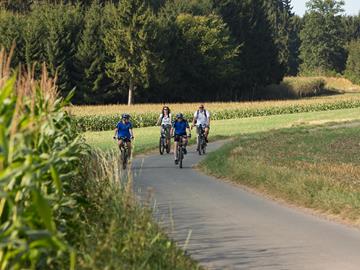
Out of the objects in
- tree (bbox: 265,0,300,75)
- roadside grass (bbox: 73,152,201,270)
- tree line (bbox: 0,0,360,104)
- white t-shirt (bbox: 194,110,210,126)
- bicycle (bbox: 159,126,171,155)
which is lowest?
bicycle (bbox: 159,126,171,155)

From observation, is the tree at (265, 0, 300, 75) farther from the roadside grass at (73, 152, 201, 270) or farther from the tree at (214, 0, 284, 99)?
the roadside grass at (73, 152, 201, 270)

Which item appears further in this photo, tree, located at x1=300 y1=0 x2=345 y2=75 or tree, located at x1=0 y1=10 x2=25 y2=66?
tree, located at x1=300 y1=0 x2=345 y2=75

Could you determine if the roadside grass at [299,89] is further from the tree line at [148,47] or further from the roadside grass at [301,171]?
the roadside grass at [301,171]

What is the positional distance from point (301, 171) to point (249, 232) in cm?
586

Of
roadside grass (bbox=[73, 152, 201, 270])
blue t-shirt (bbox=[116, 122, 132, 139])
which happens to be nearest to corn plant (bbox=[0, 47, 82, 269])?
roadside grass (bbox=[73, 152, 201, 270])

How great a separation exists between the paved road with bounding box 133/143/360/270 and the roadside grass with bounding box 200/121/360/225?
0.53 m

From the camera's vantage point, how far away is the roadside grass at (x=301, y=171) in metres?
12.0

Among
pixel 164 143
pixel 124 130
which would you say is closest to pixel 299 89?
pixel 164 143

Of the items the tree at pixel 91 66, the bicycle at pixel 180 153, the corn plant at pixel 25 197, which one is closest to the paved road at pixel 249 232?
the corn plant at pixel 25 197

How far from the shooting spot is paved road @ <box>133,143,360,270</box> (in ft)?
26.5

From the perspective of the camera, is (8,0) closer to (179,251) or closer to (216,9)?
(216,9)

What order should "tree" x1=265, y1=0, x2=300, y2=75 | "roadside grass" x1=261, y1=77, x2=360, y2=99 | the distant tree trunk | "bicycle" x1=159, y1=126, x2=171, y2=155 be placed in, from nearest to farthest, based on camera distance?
"bicycle" x1=159, y1=126, x2=171, y2=155 < the distant tree trunk < "roadside grass" x1=261, y1=77, x2=360, y2=99 < "tree" x1=265, y1=0, x2=300, y2=75

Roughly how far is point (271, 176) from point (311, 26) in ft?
417

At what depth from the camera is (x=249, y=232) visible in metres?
9.83
